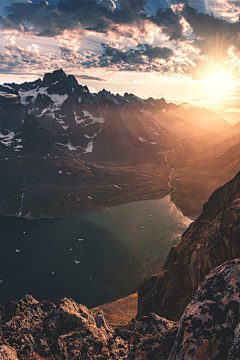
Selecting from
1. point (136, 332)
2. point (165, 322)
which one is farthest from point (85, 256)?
point (165, 322)

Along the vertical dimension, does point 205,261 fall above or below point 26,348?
above

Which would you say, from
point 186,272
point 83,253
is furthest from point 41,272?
point 186,272

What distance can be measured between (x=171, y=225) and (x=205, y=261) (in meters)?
131

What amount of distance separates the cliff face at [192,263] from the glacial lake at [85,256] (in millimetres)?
41076

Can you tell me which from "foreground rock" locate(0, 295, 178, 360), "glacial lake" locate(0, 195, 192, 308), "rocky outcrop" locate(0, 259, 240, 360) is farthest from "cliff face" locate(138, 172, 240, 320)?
"glacial lake" locate(0, 195, 192, 308)

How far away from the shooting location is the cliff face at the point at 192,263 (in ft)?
161

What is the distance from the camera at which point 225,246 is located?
1959 inches

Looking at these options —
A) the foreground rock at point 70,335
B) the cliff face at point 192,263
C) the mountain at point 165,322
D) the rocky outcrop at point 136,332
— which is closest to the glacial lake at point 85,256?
the cliff face at point 192,263

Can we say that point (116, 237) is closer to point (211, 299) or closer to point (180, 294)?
point (180, 294)

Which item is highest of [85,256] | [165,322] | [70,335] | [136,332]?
[165,322]

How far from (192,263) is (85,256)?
91.5 metres

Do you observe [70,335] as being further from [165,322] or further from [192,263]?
[192,263]

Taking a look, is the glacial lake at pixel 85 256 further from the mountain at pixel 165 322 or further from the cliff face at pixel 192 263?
the mountain at pixel 165 322

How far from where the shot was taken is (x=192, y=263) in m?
62.9
